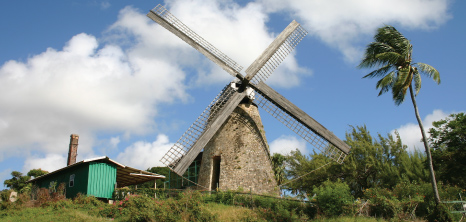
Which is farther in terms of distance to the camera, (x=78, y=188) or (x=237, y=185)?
(x=78, y=188)

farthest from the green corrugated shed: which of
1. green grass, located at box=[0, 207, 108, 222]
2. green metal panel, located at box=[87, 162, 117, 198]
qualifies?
green grass, located at box=[0, 207, 108, 222]

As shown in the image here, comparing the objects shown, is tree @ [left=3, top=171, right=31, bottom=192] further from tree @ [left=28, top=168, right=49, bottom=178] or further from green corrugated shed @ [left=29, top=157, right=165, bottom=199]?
green corrugated shed @ [left=29, top=157, right=165, bottom=199]

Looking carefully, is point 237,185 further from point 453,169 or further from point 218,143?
point 453,169

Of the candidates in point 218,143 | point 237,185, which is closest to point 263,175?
point 237,185

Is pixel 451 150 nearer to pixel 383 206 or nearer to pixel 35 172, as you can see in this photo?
pixel 383 206

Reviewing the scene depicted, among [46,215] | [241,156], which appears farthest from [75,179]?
[241,156]

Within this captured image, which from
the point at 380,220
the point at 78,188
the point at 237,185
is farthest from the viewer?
the point at 78,188

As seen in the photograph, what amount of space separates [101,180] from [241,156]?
8.03 metres

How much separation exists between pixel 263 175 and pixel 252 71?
586 cm

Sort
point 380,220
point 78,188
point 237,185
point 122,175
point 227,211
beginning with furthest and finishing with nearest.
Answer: point 122,175, point 78,188, point 237,185, point 227,211, point 380,220

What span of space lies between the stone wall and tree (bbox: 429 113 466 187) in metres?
9.50

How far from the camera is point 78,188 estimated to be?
826 inches

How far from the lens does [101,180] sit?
21.0m

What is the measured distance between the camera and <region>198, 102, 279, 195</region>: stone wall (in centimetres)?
1978
